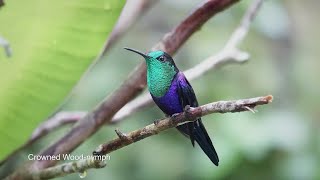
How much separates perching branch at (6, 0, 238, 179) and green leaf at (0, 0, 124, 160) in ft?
0.12

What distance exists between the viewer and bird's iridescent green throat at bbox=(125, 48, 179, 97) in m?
0.48

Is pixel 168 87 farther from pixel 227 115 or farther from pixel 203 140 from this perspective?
pixel 227 115

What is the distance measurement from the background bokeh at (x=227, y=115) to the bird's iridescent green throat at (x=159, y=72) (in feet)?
2.37

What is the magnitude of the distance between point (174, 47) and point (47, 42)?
0.14 m

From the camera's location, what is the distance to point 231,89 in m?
1.63

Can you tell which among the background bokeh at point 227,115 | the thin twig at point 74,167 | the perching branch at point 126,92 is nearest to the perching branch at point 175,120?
the thin twig at point 74,167

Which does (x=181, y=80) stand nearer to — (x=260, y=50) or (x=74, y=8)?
(x=74, y=8)

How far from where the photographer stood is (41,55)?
2.29 ft

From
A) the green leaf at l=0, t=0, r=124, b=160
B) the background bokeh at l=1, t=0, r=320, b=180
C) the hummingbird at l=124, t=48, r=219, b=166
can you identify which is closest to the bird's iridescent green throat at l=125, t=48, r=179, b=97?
the hummingbird at l=124, t=48, r=219, b=166

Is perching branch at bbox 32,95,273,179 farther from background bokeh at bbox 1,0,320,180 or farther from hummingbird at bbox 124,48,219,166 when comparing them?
background bokeh at bbox 1,0,320,180

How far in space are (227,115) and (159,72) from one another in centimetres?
88

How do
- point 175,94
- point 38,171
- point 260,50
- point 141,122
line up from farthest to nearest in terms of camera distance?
point 260,50
point 141,122
point 38,171
point 175,94

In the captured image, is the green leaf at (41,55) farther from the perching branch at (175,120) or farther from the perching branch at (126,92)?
the perching branch at (175,120)

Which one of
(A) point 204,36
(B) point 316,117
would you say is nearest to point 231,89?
(A) point 204,36
